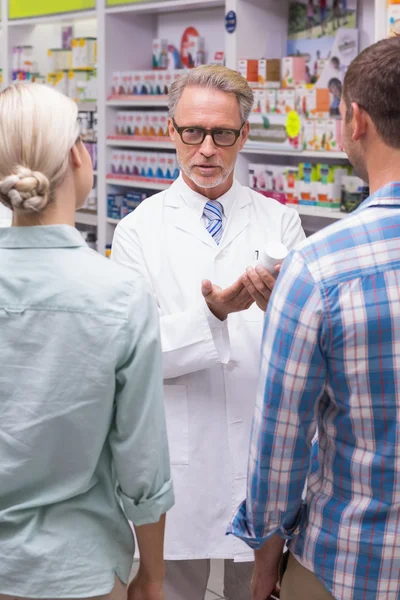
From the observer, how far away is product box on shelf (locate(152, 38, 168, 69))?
5.84 meters

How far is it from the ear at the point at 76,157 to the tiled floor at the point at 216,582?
7.43 ft

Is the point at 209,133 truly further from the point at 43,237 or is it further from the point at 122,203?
the point at 122,203

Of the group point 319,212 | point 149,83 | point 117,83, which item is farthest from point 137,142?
point 319,212

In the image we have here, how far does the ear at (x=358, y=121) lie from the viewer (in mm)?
1426

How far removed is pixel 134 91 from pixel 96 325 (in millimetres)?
4480

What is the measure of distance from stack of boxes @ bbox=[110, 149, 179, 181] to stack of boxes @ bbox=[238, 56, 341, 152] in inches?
35.4

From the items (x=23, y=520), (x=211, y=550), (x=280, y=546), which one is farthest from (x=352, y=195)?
(x=23, y=520)

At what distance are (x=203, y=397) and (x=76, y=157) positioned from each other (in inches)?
40.2

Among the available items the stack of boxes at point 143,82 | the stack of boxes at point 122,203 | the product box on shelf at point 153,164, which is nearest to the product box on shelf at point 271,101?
the stack of boxes at point 143,82

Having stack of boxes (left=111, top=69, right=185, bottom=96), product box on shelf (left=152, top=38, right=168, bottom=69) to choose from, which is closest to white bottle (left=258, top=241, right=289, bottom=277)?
stack of boxes (left=111, top=69, right=185, bottom=96)

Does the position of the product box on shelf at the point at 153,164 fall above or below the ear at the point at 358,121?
→ above

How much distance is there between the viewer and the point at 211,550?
233 centimetres

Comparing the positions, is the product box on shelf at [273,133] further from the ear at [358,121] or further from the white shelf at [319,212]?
the ear at [358,121]

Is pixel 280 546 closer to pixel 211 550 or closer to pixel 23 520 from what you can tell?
pixel 23 520
